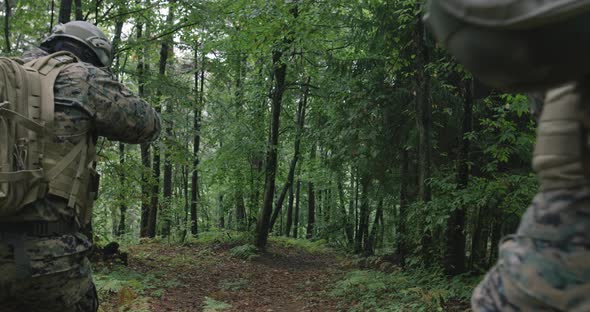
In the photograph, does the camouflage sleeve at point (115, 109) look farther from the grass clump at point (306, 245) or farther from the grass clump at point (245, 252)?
the grass clump at point (306, 245)

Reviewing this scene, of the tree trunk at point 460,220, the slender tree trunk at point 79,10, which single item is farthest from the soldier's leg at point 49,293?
the slender tree trunk at point 79,10

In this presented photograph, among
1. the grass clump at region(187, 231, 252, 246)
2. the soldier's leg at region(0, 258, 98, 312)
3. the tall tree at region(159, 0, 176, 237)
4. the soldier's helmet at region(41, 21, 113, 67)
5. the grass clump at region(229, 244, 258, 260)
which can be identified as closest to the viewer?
the soldier's leg at region(0, 258, 98, 312)

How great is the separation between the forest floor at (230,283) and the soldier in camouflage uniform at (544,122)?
188 inches

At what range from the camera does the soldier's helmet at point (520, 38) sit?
0.90m

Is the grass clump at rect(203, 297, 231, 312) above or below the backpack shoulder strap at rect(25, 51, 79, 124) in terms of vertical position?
below

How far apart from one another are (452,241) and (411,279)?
0.84 meters

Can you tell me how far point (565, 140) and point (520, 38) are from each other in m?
0.36

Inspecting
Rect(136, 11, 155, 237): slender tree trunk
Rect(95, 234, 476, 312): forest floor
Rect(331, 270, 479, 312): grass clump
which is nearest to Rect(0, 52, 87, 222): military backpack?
Rect(95, 234, 476, 312): forest floor

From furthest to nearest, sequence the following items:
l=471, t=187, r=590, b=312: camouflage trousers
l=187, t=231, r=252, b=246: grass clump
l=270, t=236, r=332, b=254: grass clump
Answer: l=270, t=236, r=332, b=254: grass clump
l=187, t=231, r=252, b=246: grass clump
l=471, t=187, r=590, b=312: camouflage trousers

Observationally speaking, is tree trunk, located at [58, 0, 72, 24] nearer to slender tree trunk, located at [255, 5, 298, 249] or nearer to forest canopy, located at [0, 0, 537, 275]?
forest canopy, located at [0, 0, 537, 275]

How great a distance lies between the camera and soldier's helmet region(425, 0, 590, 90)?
90 cm

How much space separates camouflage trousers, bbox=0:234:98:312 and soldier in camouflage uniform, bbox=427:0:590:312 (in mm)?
2248

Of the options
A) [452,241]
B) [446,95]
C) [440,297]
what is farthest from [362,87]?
[440,297]

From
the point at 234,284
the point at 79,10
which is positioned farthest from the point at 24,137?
the point at 234,284
